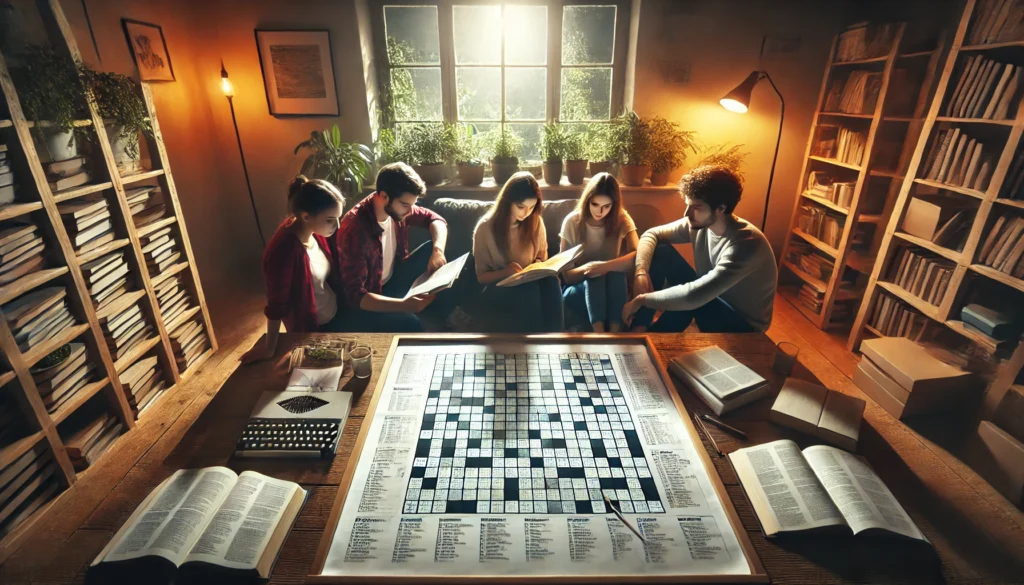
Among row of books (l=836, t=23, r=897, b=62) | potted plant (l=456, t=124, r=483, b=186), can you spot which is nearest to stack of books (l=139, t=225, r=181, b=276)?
potted plant (l=456, t=124, r=483, b=186)

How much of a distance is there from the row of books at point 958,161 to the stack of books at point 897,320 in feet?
2.27

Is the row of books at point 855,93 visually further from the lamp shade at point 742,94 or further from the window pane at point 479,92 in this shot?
the window pane at point 479,92

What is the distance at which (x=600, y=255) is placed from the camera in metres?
2.56

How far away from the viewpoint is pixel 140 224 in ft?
7.45

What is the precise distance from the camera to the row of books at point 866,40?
107 inches

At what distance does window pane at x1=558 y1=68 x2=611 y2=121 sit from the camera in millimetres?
3580

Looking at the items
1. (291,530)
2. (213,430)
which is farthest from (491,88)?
(291,530)

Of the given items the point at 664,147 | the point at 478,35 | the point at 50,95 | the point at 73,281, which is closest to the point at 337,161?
the point at 478,35

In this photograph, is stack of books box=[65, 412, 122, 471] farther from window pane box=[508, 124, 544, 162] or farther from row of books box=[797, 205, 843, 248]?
row of books box=[797, 205, 843, 248]

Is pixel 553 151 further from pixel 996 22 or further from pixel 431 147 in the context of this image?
pixel 996 22

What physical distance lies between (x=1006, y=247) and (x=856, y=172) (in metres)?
1.35

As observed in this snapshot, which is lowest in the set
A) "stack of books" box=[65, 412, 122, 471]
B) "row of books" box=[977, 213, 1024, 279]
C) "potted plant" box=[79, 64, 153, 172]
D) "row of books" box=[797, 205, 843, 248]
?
"stack of books" box=[65, 412, 122, 471]

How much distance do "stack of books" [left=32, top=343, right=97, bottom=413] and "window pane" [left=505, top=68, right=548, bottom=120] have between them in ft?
9.52

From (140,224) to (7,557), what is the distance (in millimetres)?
1707
